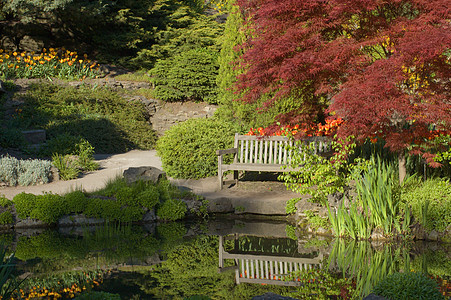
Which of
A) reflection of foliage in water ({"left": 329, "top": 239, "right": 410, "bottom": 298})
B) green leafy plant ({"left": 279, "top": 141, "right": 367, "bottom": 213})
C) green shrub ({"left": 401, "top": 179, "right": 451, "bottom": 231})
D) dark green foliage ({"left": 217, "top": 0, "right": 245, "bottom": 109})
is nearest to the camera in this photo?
reflection of foliage in water ({"left": 329, "top": 239, "right": 410, "bottom": 298})

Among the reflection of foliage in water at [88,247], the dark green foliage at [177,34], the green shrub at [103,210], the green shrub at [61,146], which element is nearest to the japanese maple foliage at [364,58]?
the reflection of foliage in water at [88,247]

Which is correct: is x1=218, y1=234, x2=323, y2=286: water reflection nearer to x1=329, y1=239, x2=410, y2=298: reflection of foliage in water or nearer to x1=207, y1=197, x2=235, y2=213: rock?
x1=329, y1=239, x2=410, y2=298: reflection of foliage in water

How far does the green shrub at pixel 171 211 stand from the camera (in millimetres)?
7734

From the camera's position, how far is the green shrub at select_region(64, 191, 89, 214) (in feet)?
24.4

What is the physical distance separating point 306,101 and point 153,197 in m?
2.72

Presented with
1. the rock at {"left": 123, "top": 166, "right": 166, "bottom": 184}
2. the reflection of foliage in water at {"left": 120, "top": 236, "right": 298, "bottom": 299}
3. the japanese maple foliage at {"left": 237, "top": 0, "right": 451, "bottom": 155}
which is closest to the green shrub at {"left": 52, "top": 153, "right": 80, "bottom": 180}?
the rock at {"left": 123, "top": 166, "right": 166, "bottom": 184}

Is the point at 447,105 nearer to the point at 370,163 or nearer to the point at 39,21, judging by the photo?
the point at 370,163

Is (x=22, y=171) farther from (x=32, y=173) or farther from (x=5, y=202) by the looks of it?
(x=5, y=202)

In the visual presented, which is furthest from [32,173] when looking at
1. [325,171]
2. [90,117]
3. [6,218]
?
[90,117]

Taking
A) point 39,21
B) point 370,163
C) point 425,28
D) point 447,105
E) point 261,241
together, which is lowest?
point 261,241

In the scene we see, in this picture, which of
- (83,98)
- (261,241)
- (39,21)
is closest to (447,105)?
(261,241)

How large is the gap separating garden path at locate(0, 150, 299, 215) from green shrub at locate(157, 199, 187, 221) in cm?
51

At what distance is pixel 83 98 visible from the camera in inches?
603

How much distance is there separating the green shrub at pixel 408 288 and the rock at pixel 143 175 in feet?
16.7
